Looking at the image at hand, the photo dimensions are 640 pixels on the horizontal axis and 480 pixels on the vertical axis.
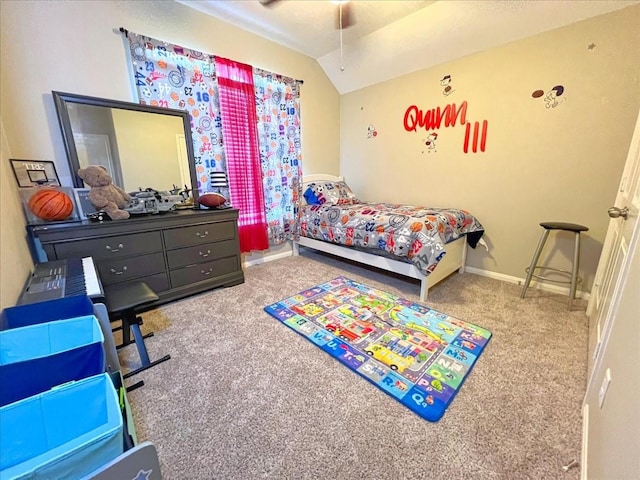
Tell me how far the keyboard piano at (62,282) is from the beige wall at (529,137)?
3.22 m

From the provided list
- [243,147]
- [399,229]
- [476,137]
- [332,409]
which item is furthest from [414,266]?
[243,147]

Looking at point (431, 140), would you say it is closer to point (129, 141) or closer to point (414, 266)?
point (414, 266)

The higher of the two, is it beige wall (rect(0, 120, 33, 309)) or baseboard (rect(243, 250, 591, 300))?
beige wall (rect(0, 120, 33, 309))

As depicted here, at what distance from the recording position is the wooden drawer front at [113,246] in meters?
1.81

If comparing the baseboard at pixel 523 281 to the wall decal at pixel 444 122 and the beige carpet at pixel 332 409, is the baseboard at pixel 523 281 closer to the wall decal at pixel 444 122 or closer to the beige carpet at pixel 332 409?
the beige carpet at pixel 332 409

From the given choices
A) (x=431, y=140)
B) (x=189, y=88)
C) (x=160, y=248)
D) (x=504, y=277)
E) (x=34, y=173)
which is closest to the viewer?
(x=34, y=173)

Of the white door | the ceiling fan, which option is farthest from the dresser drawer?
the white door

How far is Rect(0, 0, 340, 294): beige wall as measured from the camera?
180cm

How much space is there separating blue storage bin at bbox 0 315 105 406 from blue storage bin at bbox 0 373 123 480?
0.14m

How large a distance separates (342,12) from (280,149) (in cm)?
146

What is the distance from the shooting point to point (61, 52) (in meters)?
1.96

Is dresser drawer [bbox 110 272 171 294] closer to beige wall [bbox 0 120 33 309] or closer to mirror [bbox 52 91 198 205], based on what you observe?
beige wall [bbox 0 120 33 309]

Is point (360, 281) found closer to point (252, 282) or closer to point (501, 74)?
point (252, 282)

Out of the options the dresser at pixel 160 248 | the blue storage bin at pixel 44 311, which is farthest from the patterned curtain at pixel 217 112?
the blue storage bin at pixel 44 311
